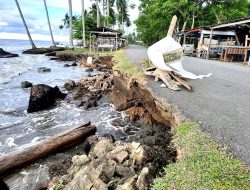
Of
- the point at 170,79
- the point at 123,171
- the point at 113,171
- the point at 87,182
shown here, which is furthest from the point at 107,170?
the point at 170,79

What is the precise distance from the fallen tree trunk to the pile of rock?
37.1 inches

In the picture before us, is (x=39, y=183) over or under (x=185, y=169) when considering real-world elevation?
under

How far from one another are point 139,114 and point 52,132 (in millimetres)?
2930

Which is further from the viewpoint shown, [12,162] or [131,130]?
[131,130]

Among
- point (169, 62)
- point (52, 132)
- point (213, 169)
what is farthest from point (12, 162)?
point (169, 62)

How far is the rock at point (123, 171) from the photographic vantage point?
4.09 m

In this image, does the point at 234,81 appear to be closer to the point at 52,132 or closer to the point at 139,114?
the point at 139,114

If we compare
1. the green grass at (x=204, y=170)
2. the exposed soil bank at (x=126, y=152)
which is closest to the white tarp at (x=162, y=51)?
the exposed soil bank at (x=126, y=152)

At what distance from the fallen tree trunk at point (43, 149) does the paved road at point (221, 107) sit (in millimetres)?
2747

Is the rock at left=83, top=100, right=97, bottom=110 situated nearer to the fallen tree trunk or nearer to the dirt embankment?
the dirt embankment

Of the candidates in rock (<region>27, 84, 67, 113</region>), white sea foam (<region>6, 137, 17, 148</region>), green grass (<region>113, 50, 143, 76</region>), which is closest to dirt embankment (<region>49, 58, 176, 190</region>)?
white sea foam (<region>6, 137, 17, 148</region>)

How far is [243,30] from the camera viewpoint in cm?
2431

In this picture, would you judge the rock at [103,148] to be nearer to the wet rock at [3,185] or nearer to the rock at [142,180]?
the rock at [142,180]

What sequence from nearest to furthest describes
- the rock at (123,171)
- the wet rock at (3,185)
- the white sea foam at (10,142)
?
the rock at (123,171) → the wet rock at (3,185) → the white sea foam at (10,142)
